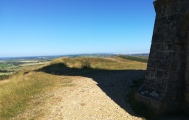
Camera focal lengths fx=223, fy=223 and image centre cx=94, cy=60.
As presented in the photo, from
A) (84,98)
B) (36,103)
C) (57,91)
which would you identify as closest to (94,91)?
(84,98)

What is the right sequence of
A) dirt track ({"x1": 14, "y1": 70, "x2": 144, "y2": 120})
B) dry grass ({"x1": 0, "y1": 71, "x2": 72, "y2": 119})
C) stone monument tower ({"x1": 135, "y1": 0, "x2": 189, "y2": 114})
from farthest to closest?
dry grass ({"x1": 0, "y1": 71, "x2": 72, "y2": 119}), dirt track ({"x1": 14, "y1": 70, "x2": 144, "y2": 120}), stone monument tower ({"x1": 135, "y1": 0, "x2": 189, "y2": 114})

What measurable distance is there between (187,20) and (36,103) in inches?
304

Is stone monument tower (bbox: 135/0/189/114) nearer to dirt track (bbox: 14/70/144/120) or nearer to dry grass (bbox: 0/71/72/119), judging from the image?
dirt track (bbox: 14/70/144/120)

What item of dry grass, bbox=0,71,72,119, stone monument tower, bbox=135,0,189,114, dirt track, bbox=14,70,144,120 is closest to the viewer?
stone monument tower, bbox=135,0,189,114

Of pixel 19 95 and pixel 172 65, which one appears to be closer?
pixel 172 65

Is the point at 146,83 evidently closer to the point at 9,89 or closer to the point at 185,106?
the point at 185,106

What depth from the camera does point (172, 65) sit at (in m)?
8.38

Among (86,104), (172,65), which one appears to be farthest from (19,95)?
(172,65)

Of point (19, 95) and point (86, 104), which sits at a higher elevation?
point (86, 104)

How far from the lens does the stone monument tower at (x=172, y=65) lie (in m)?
8.26

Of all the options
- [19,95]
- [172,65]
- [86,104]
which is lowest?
[19,95]

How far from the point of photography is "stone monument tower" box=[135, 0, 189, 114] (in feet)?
27.1

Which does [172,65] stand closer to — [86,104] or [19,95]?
→ [86,104]


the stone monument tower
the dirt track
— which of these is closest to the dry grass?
the dirt track
